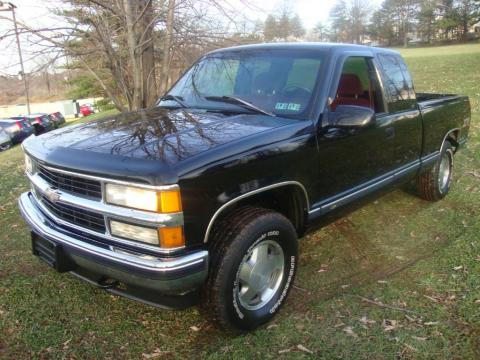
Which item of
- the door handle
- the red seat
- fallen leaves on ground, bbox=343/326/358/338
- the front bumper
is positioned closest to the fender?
the front bumper

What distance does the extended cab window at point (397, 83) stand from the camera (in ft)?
14.3

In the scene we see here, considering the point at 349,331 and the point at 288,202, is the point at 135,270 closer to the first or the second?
the point at 288,202

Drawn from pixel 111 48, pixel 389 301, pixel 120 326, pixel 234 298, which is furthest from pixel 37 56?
pixel 389 301

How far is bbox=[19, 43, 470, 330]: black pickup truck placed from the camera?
252 cm

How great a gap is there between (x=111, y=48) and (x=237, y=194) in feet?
16.9

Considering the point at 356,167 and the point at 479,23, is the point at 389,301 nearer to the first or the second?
the point at 356,167

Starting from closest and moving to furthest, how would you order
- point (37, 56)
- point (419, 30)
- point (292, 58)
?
point (292, 58), point (37, 56), point (419, 30)

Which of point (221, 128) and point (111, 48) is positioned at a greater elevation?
point (111, 48)

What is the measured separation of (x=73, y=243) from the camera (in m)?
2.78

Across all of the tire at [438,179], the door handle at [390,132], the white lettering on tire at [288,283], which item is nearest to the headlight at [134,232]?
the white lettering on tire at [288,283]

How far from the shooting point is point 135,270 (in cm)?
253

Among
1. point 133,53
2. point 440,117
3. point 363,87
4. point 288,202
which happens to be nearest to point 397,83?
point 363,87

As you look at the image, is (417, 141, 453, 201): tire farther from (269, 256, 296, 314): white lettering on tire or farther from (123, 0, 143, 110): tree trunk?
(123, 0, 143, 110): tree trunk

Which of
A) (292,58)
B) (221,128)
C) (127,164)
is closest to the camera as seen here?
(127,164)
